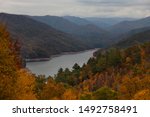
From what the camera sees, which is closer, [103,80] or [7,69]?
[7,69]

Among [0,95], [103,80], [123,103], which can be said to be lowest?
[103,80]

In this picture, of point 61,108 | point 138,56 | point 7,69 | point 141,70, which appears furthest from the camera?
point 138,56

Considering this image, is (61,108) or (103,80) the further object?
(103,80)

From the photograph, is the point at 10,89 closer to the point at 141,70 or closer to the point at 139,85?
the point at 139,85

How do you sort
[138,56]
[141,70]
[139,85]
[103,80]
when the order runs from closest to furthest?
1. [139,85]
2. [141,70]
3. [103,80]
4. [138,56]

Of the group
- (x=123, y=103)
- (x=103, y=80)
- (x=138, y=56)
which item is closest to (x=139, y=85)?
(x=123, y=103)

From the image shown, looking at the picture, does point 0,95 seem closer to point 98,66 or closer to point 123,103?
point 123,103

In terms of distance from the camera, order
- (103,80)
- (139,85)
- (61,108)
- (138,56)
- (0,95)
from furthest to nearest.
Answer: (138,56)
(103,80)
(139,85)
(0,95)
(61,108)

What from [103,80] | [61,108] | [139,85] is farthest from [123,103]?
[103,80]

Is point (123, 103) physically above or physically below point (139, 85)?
above
